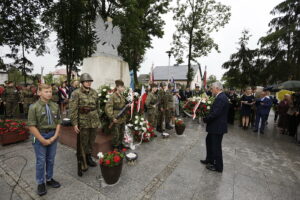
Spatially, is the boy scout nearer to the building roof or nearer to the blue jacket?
the blue jacket

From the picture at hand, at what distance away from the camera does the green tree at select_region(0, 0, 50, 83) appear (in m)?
10.3

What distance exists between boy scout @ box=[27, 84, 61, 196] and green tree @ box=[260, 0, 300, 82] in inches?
650

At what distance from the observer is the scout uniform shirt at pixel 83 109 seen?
3.04 m

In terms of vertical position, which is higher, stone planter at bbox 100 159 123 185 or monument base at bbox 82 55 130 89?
monument base at bbox 82 55 130 89

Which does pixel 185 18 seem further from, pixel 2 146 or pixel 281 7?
pixel 2 146

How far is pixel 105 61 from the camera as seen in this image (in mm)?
5891

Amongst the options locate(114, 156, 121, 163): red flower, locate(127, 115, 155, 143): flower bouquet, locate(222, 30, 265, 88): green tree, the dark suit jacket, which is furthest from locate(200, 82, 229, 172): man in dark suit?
locate(222, 30, 265, 88): green tree

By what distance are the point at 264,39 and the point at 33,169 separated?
17410 millimetres

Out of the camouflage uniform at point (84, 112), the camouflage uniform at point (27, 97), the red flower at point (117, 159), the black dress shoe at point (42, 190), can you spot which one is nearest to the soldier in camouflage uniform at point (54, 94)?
the camouflage uniform at point (27, 97)

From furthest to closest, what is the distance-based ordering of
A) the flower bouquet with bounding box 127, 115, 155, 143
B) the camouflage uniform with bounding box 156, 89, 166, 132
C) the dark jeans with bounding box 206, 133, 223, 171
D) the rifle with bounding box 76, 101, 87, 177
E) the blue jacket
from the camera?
1. the blue jacket
2. the camouflage uniform with bounding box 156, 89, 166, 132
3. the flower bouquet with bounding box 127, 115, 155, 143
4. the dark jeans with bounding box 206, 133, 223, 171
5. the rifle with bounding box 76, 101, 87, 177

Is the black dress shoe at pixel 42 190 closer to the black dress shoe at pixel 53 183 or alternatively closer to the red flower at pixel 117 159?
the black dress shoe at pixel 53 183

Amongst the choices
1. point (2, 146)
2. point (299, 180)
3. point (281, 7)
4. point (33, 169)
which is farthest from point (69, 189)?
point (281, 7)

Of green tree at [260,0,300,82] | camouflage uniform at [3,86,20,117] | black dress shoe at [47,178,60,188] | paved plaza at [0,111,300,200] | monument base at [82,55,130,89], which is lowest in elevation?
paved plaza at [0,111,300,200]

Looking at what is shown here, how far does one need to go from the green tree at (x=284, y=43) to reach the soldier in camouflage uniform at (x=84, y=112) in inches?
618
